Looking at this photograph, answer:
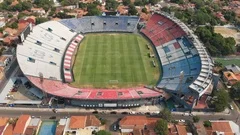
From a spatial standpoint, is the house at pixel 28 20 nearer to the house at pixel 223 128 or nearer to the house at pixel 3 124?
the house at pixel 3 124

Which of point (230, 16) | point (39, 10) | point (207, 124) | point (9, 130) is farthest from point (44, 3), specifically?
point (207, 124)

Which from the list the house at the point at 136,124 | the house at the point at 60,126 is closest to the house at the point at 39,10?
the house at the point at 60,126

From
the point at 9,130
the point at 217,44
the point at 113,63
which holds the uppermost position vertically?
the point at 217,44

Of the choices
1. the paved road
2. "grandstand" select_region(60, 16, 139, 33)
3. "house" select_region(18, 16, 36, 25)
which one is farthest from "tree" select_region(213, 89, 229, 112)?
"house" select_region(18, 16, 36, 25)

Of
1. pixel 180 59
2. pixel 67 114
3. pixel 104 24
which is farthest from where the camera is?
pixel 104 24

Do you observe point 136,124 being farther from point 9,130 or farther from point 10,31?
point 10,31

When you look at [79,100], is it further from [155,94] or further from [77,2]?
[77,2]
